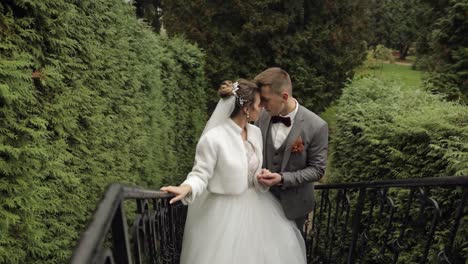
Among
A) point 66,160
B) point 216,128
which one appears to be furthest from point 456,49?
point 66,160

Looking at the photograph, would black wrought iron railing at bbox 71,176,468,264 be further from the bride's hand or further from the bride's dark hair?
the bride's dark hair

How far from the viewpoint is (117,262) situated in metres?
1.37

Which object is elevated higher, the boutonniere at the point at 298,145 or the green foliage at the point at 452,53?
the green foliage at the point at 452,53

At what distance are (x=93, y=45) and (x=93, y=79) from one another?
294mm

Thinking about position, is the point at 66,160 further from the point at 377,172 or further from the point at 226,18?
the point at 226,18

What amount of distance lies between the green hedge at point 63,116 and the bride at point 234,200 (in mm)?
901

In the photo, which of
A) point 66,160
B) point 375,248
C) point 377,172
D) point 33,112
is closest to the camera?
point 33,112

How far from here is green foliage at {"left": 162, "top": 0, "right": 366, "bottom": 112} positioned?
552 inches

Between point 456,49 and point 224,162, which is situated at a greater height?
point 456,49

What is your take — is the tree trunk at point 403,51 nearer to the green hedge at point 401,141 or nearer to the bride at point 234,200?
the green hedge at point 401,141

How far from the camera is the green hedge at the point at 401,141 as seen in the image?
335cm

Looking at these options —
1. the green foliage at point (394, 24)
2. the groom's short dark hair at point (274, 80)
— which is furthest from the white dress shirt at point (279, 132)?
the green foliage at point (394, 24)

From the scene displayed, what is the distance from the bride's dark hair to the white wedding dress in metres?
0.33

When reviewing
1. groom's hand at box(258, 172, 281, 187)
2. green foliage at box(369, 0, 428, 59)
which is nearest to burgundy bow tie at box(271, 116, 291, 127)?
groom's hand at box(258, 172, 281, 187)
